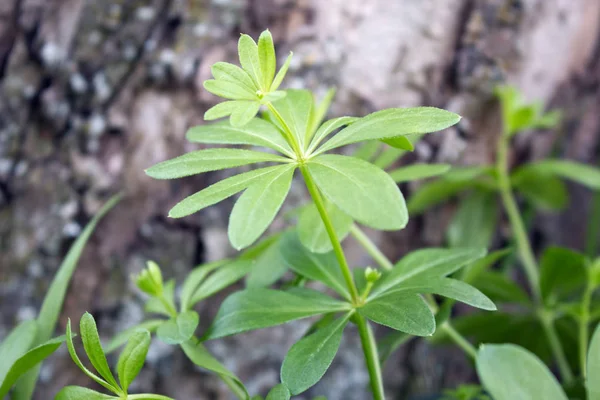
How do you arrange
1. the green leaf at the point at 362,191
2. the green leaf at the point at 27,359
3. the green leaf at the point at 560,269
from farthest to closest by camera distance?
1. the green leaf at the point at 560,269
2. the green leaf at the point at 27,359
3. the green leaf at the point at 362,191

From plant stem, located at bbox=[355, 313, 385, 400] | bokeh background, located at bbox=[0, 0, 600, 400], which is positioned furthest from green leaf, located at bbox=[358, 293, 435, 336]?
bokeh background, located at bbox=[0, 0, 600, 400]

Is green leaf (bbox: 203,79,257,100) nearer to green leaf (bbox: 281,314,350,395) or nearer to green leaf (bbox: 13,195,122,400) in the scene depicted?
green leaf (bbox: 281,314,350,395)

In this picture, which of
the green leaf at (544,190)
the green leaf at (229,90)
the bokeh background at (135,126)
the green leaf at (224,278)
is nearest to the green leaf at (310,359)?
the green leaf at (224,278)

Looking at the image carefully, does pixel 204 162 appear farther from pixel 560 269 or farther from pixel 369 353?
pixel 560 269

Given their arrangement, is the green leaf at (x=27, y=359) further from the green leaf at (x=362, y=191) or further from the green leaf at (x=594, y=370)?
the green leaf at (x=594, y=370)

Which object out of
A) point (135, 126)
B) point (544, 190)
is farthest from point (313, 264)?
point (544, 190)

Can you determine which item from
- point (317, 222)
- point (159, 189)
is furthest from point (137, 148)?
point (317, 222)
